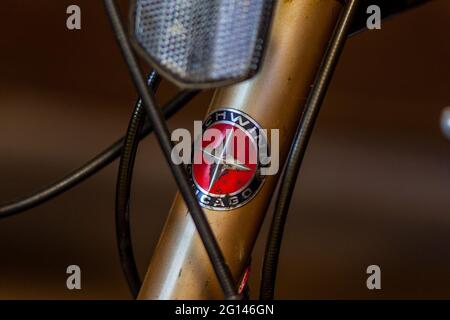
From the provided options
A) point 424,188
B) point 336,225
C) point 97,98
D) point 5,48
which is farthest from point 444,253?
point 5,48

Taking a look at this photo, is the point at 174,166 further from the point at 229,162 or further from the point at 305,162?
the point at 305,162

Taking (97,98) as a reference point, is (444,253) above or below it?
below

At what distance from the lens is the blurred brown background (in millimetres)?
1464

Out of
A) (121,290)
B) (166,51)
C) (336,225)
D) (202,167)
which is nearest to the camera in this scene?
(166,51)

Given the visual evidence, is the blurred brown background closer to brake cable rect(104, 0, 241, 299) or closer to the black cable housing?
the black cable housing

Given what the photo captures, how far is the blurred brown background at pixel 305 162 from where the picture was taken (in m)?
1.46

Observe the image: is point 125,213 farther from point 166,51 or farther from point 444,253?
point 444,253

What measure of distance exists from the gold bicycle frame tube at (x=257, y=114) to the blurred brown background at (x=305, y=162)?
3.34 ft

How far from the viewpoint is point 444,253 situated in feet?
5.15

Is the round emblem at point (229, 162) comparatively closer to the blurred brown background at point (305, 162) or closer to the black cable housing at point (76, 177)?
the black cable housing at point (76, 177)

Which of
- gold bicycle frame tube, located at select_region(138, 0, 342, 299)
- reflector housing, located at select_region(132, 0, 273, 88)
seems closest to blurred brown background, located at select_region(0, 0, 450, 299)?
gold bicycle frame tube, located at select_region(138, 0, 342, 299)

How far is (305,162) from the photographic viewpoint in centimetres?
163

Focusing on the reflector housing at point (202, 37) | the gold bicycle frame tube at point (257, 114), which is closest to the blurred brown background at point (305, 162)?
the gold bicycle frame tube at point (257, 114)
